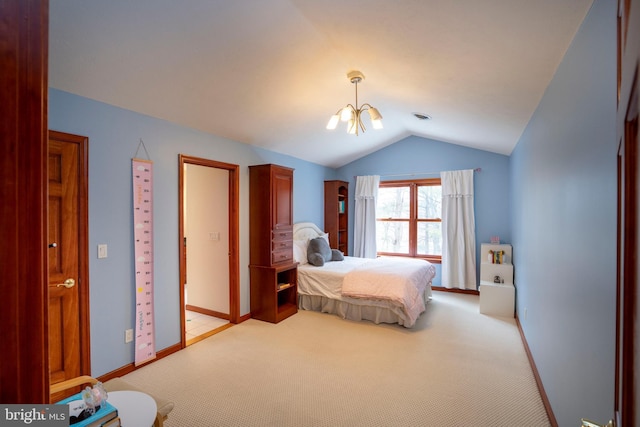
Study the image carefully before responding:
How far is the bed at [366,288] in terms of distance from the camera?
3725 millimetres

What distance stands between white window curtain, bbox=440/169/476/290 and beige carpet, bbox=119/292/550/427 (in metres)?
1.44

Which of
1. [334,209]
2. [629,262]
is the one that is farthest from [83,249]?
[334,209]

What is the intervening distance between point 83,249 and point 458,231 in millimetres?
5215

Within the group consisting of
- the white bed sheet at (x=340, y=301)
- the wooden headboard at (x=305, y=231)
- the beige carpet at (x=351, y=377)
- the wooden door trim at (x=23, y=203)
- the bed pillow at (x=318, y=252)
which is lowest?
the beige carpet at (x=351, y=377)

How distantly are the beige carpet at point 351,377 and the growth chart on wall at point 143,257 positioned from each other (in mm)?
232

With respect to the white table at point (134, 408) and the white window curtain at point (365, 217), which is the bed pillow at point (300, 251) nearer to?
the white window curtain at point (365, 217)

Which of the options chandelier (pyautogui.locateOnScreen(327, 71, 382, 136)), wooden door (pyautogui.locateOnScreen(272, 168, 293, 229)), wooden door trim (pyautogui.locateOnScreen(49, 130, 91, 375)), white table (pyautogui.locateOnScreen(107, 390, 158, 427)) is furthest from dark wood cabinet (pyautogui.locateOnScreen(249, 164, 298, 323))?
white table (pyautogui.locateOnScreen(107, 390, 158, 427))

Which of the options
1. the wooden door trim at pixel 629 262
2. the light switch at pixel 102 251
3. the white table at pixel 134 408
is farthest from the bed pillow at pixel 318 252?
the wooden door trim at pixel 629 262

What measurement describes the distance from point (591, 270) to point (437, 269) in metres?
4.43

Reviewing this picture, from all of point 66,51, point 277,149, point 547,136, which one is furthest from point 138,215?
point 547,136

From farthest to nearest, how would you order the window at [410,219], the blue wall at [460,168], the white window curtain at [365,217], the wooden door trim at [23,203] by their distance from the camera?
the white window curtain at [365,217] → the window at [410,219] → the blue wall at [460,168] → the wooden door trim at [23,203]

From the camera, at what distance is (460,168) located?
5.41 m

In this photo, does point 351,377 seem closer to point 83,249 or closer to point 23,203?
point 83,249

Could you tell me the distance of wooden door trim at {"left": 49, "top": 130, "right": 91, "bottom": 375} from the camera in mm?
2422
